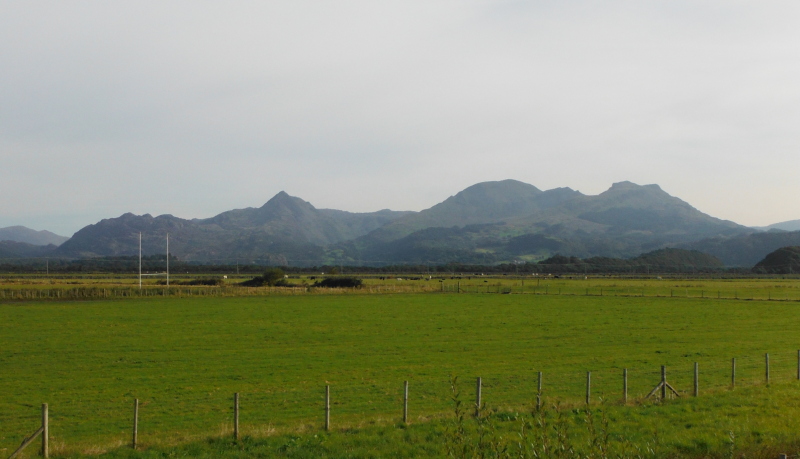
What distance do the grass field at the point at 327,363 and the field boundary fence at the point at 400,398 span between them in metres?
0.09

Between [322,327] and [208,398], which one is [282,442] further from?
[322,327]

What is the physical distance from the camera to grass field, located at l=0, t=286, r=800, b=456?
18438 millimetres

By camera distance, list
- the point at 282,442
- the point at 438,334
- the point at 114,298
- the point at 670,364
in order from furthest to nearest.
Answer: the point at 114,298, the point at 438,334, the point at 670,364, the point at 282,442

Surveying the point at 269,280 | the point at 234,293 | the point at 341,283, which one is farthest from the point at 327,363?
the point at 269,280

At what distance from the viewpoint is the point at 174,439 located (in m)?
15.4

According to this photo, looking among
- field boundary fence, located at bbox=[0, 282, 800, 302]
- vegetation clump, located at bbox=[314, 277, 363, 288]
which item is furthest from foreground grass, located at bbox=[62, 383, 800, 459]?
vegetation clump, located at bbox=[314, 277, 363, 288]

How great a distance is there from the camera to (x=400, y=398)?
21.2m

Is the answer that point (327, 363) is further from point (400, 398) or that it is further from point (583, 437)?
point (583, 437)

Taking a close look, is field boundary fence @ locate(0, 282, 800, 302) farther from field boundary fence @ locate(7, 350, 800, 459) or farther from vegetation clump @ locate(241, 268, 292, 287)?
field boundary fence @ locate(7, 350, 800, 459)

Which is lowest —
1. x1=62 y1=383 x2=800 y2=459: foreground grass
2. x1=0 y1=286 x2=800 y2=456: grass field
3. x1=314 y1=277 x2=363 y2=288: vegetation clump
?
x1=314 y1=277 x2=363 y2=288: vegetation clump

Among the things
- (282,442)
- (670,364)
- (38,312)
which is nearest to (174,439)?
(282,442)

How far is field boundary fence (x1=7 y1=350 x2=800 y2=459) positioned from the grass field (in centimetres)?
9

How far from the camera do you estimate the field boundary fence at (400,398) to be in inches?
673

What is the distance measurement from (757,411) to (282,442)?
13.3m
